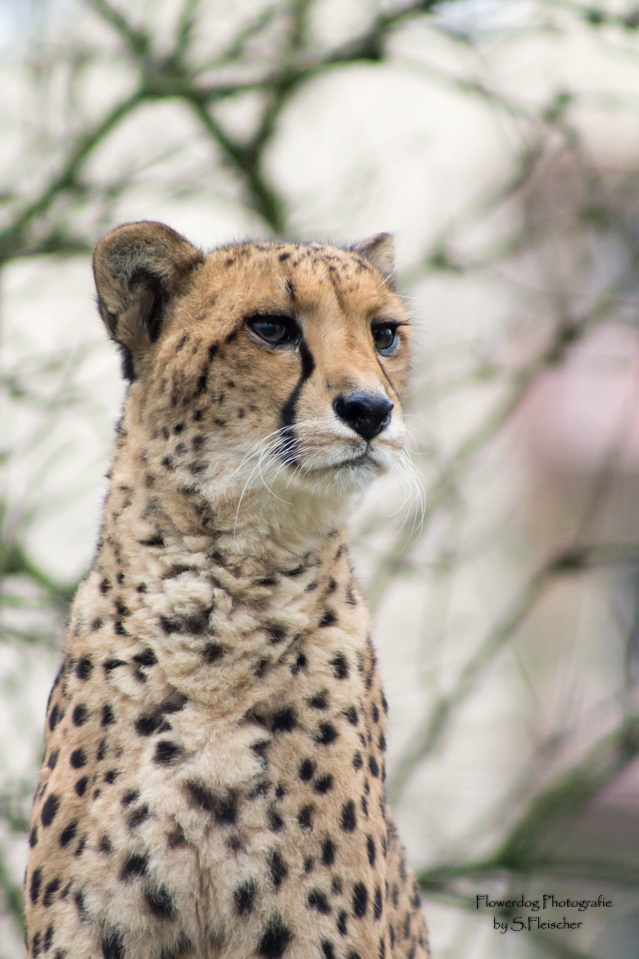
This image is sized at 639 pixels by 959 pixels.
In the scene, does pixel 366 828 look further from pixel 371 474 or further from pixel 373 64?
pixel 373 64

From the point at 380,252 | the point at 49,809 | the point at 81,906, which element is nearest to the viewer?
the point at 81,906

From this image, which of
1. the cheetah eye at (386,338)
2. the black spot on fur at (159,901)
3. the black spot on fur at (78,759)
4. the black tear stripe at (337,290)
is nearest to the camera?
the black spot on fur at (159,901)

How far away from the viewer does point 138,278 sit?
9.61ft

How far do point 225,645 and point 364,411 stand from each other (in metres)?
0.74

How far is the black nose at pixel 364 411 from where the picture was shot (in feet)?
8.48

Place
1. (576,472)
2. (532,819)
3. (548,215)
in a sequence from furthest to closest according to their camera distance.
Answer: (576,472), (548,215), (532,819)

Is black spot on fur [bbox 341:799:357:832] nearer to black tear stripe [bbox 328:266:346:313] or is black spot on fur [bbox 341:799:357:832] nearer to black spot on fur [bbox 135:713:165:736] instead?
black spot on fur [bbox 135:713:165:736]

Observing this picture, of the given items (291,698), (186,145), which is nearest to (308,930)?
(291,698)

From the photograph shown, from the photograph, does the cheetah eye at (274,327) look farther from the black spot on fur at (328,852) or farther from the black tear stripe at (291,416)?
the black spot on fur at (328,852)

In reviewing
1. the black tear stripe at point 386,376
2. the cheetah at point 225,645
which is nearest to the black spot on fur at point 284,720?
the cheetah at point 225,645

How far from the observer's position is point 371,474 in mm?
2723

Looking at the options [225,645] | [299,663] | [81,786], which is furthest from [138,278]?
[81,786]

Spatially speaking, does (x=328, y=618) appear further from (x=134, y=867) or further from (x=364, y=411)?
(x=134, y=867)

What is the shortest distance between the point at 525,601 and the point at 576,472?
28.8ft
